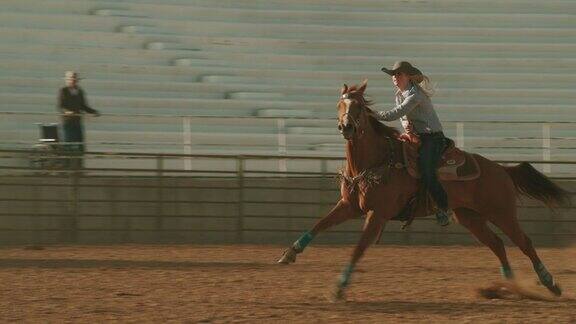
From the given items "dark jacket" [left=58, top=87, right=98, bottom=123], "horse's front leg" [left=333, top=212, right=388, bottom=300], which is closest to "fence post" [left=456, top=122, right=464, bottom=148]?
"dark jacket" [left=58, top=87, right=98, bottom=123]

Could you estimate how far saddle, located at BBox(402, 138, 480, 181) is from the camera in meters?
8.99

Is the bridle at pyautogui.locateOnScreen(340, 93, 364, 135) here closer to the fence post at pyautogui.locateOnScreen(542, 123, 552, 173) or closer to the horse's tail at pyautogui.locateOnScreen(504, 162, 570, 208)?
the horse's tail at pyautogui.locateOnScreen(504, 162, 570, 208)

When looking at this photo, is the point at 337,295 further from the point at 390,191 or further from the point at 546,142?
the point at 546,142

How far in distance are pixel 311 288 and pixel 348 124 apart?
1.42m

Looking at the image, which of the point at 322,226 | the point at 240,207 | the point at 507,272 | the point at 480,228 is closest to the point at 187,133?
the point at 240,207

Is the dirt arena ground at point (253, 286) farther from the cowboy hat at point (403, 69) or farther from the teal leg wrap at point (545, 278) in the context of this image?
the cowboy hat at point (403, 69)

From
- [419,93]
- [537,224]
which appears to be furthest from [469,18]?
[419,93]

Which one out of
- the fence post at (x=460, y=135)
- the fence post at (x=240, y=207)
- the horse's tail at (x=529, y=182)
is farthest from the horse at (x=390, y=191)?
the fence post at (x=460, y=135)

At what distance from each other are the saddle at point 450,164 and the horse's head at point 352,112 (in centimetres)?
50

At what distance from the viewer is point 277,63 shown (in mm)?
18266

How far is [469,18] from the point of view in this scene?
19.9m

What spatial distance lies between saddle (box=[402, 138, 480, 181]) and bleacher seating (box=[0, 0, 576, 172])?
20.0ft

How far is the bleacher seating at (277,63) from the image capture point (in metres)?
15.7

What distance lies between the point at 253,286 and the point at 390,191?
4.19 ft
